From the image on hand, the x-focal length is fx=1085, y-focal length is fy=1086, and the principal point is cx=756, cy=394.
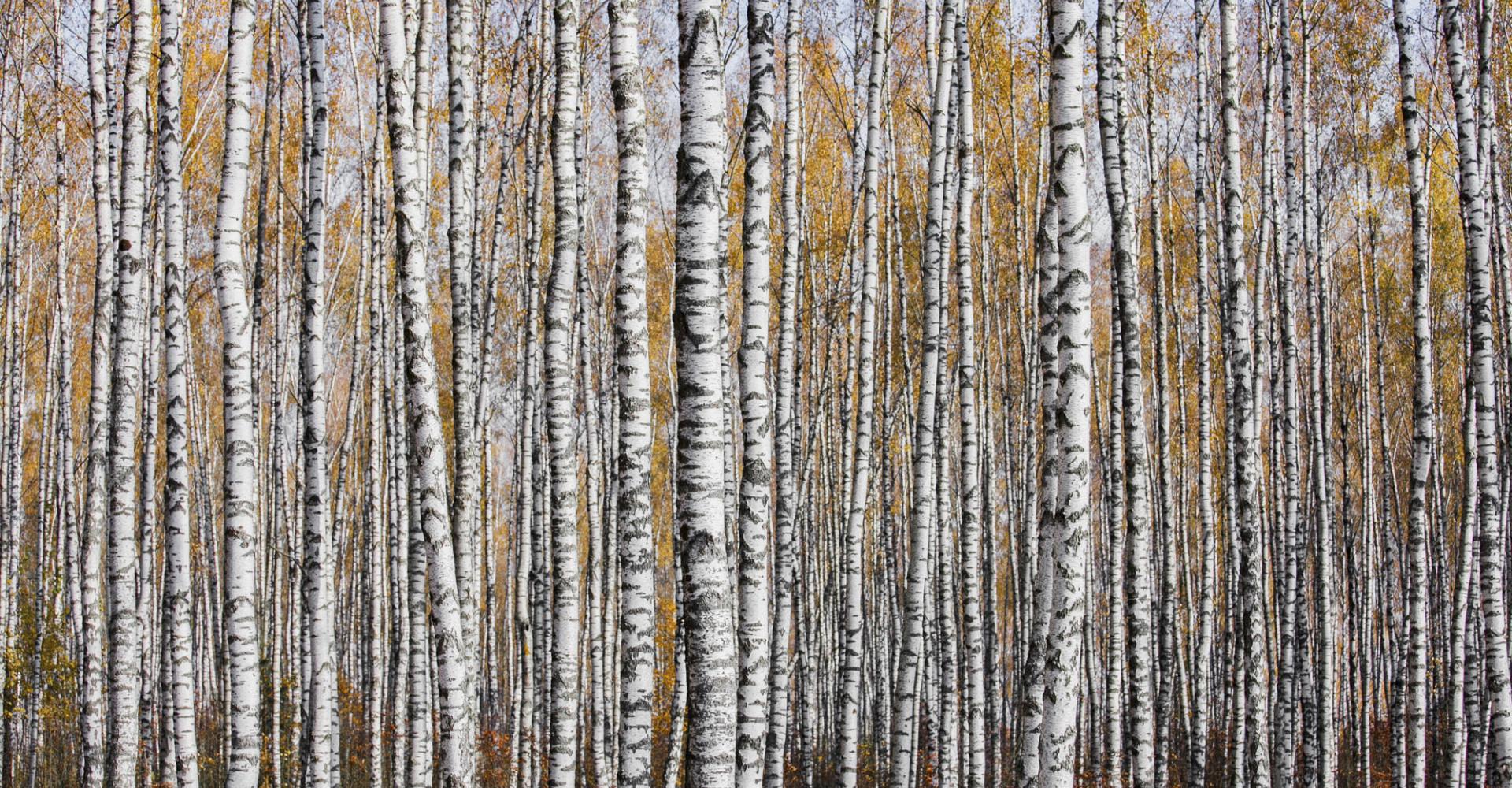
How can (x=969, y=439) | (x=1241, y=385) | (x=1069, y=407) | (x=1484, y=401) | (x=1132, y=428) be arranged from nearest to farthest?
(x=1069, y=407) → (x=1132, y=428) → (x=1484, y=401) → (x=1241, y=385) → (x=969, y=439)

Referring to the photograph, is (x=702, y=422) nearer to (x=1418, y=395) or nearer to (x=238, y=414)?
(x=238, y=414)

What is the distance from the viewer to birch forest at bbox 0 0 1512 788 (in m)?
4.06

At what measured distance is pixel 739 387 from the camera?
387 centimetres

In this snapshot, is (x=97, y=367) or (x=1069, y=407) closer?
(x=1069, y=407)

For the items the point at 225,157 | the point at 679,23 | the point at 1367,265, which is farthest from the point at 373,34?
the point at 1367,265

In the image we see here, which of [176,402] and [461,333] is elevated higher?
[461,333]

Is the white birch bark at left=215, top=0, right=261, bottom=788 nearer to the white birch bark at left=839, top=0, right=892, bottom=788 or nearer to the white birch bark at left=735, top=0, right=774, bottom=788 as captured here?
the white birch bark at left=735, top=0, right=774, bottom=788

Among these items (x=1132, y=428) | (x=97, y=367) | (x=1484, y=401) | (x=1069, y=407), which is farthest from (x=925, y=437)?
(x=97, y=367)

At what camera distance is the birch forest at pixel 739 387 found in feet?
13.3

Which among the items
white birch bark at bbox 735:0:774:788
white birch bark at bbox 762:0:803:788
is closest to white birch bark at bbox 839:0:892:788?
white birch bark at bbox 762:0:803:788

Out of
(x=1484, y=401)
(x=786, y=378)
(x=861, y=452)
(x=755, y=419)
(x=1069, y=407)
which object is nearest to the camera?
(x=755, y=419)

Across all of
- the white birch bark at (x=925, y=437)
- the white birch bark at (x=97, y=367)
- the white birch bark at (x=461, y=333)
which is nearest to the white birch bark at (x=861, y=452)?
the white birch bark at (x=925, y=437)

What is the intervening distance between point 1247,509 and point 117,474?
636 cm

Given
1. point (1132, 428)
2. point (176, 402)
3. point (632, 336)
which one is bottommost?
point (1132, 428)
